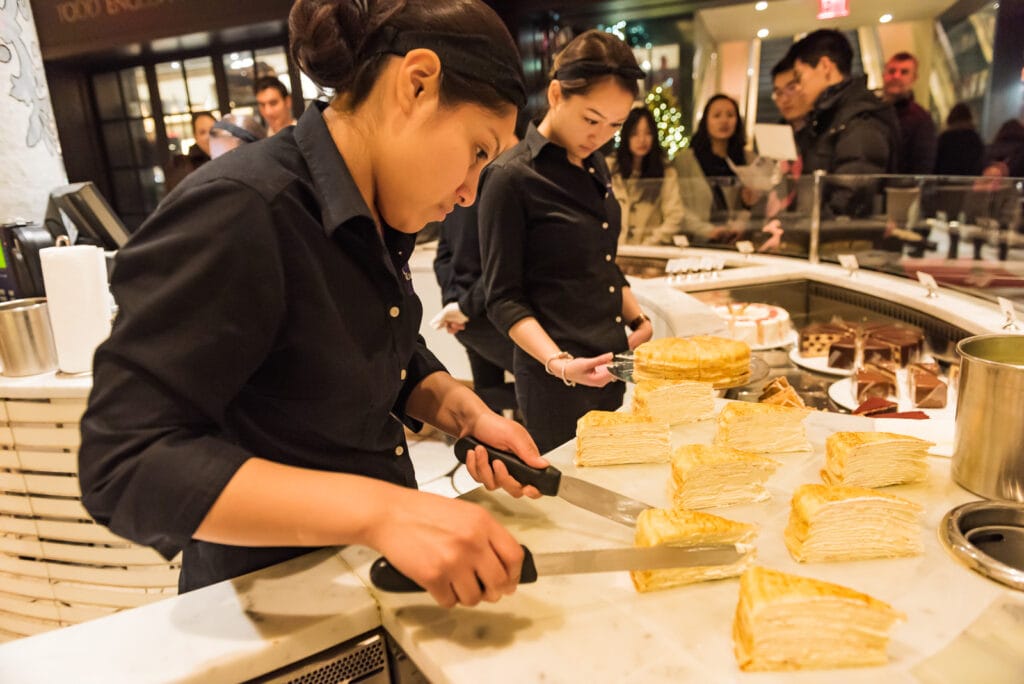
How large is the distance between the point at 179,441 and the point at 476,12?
663 millimetres

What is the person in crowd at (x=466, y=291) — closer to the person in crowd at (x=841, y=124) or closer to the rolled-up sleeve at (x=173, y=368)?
the person in crowd at (x=841, y=124)

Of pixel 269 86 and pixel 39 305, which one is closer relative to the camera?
pixel 39 305

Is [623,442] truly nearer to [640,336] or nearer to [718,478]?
[718,478]

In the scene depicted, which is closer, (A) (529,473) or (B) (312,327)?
(B) (312,327)

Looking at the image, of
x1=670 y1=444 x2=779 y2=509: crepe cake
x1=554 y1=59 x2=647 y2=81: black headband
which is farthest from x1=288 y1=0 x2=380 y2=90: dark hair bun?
x1=554 y1=59 x2=647 y2=81: black headband

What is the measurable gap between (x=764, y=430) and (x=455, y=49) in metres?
0.92

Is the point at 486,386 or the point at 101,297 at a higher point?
the point at 101,297

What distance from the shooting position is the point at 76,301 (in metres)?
2.32

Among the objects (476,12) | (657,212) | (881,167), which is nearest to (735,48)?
(657,212)

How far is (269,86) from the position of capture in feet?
15.9

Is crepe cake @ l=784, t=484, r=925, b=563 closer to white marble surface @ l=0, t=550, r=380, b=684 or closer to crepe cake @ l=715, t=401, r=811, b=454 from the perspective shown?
crepe cake @ l=715, t=401, r=811, b=454

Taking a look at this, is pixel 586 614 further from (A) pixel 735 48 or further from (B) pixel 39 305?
(A) pixel 735 48

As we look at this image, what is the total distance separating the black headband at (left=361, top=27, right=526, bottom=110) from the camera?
3.04 ft

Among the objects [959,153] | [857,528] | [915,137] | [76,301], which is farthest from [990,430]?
[959,153]
